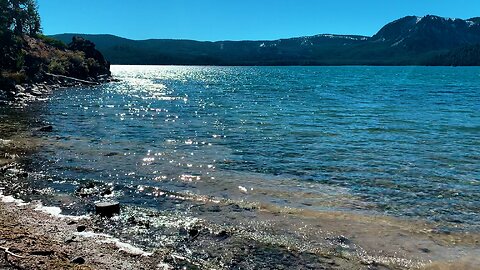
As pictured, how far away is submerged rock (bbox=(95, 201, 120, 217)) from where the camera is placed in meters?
14.3

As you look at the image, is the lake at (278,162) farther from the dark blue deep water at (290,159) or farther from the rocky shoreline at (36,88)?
the rocky shoreline at (36,88)

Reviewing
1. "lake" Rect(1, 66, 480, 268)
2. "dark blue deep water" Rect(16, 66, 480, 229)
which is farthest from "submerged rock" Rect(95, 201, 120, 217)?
"dark blue deep water" Rect(16, 66, 480, 229)

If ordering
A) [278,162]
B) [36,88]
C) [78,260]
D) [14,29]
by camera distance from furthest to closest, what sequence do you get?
[14,29] → [36,88] → [278,162] → [78,260]

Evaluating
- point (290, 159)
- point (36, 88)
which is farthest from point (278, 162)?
point (36, 88)

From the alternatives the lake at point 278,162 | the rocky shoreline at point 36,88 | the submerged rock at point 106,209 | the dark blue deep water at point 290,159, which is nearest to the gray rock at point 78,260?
the submerged rock at point 106,209

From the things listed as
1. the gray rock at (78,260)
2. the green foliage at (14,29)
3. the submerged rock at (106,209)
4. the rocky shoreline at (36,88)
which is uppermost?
the green foliage at (14,29)

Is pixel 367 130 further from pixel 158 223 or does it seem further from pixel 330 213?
pixel 158 223

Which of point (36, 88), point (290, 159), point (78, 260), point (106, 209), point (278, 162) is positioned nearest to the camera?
point (78, 260)

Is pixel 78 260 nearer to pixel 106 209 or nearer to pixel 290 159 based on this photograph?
pixel 106 209

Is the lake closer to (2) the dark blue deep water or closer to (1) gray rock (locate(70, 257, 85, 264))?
(2) the dark blue deep water

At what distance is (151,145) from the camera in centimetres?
2841

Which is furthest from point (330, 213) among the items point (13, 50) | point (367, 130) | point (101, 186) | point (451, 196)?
point (13, 50)

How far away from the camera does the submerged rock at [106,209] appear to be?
562 inches

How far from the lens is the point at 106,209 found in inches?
564
